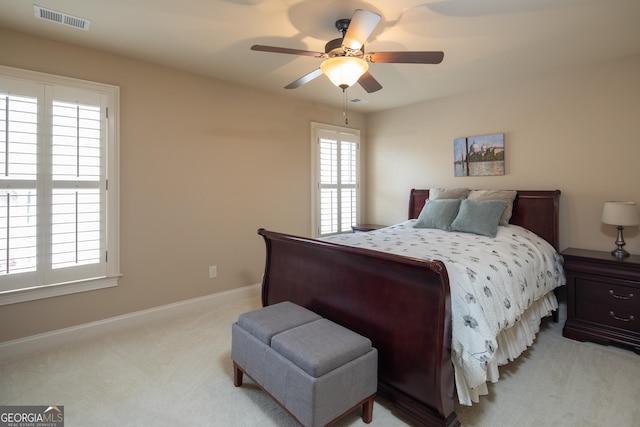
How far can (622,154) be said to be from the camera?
2986 millimetres

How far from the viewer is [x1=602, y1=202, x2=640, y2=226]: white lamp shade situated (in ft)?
8.94

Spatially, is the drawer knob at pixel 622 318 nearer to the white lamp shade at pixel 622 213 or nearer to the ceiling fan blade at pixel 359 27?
the white lamp shade at pixel 622 213

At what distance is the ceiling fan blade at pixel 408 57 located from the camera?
2033 millimetres

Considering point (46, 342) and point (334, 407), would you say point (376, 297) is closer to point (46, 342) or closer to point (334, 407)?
point (334, 407)

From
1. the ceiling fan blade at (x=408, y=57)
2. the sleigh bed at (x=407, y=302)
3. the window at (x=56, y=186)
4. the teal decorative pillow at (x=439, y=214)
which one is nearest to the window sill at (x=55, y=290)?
the window at (x=56, y=186)

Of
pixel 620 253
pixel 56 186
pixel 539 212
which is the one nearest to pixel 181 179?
pixel 56 186

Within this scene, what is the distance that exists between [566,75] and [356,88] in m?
2.18

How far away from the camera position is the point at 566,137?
3289 millimetres

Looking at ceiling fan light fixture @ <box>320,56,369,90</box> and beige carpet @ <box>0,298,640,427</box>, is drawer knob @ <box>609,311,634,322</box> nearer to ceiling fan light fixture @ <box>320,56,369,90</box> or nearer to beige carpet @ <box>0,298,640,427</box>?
beige carpet @ <box>0,298,640,427</box>

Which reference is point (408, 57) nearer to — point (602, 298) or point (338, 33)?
point (338, 33)

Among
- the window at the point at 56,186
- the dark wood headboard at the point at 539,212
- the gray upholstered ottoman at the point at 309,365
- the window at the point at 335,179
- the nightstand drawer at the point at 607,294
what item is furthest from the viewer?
the window at the point at 335,179

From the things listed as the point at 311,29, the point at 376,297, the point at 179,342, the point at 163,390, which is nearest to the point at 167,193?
the point at 179,342

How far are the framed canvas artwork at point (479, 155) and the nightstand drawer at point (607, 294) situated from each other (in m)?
1.47

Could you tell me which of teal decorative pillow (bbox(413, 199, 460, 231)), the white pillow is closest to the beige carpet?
the white pillow
